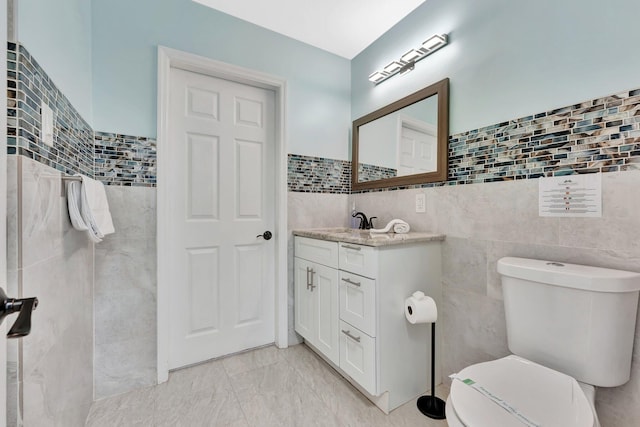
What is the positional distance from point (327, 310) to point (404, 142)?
4.06 ft

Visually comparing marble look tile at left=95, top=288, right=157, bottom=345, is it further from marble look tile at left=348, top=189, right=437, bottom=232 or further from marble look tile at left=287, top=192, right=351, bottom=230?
marble look tile at left=348, top=189, right=437, bottom=232

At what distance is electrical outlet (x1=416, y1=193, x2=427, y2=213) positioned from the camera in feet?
5.72

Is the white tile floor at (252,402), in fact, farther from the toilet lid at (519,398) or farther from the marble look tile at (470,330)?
the toilet lid at (519,398)

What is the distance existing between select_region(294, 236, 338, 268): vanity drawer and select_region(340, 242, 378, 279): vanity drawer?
80 millimetres

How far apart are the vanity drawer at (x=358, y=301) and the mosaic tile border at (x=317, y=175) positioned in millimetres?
851

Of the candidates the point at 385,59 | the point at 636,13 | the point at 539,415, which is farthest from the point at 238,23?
the point at 539,415

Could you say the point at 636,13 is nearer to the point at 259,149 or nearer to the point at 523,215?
the point at 523,215

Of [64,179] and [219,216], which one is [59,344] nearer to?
[64,179]

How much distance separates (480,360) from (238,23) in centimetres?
258

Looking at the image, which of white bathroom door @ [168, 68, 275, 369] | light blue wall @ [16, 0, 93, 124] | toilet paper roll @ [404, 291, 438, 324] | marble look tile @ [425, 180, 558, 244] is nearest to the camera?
light blue wall @ [16, 0, 93, 124]

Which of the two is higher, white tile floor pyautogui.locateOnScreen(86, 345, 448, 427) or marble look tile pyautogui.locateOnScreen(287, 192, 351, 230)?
marble look tile pyautogui.locateOnScreen(287, 192, 351, 230)

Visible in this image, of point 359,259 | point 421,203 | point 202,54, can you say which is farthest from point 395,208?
point 202,54

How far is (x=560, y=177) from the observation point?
1178 mm

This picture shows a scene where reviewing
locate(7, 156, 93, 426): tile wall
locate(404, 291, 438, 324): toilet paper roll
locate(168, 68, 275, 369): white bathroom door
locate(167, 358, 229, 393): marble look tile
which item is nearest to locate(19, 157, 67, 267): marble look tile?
locate(7, 156, 93, 426): tile wall
